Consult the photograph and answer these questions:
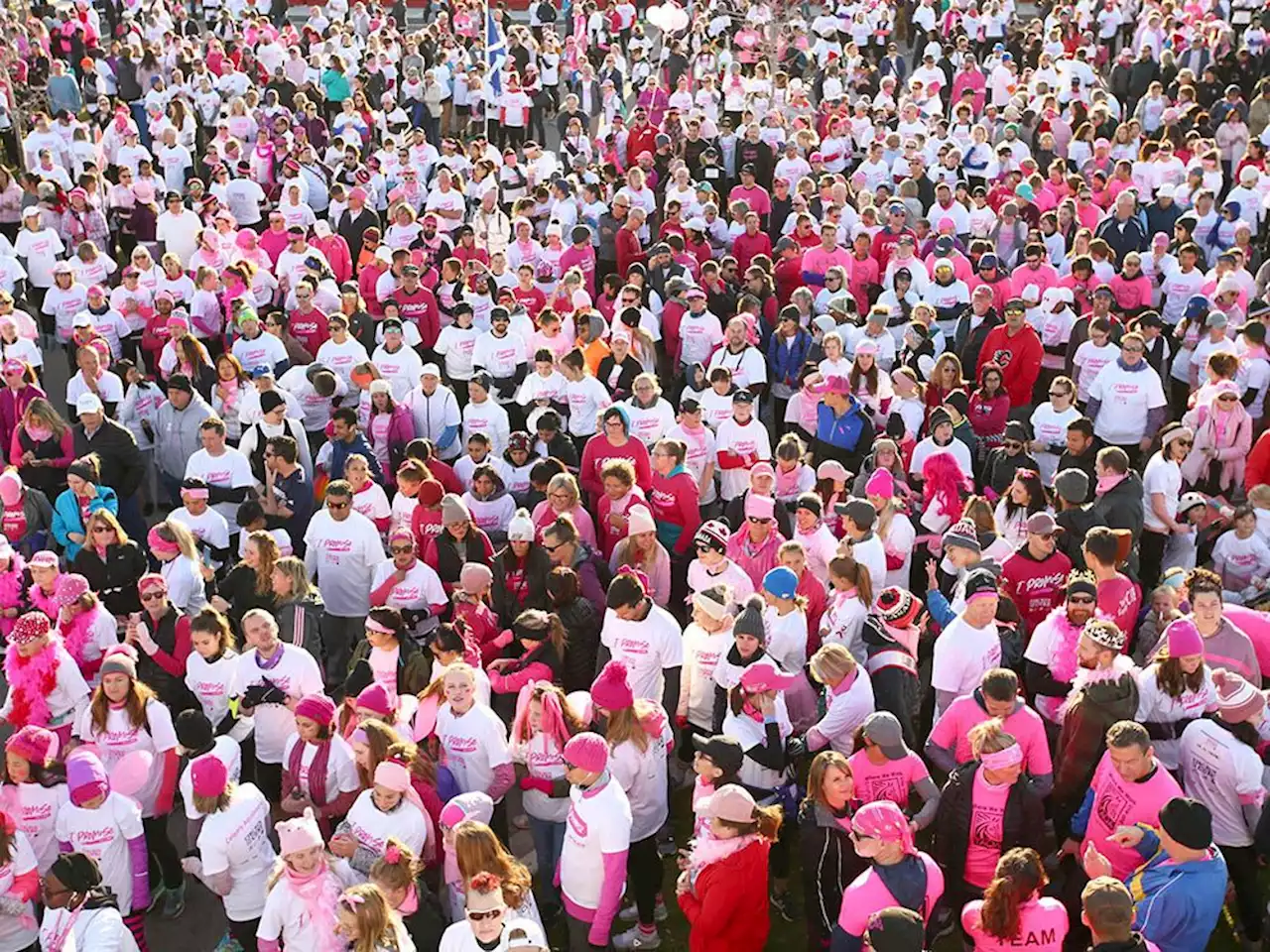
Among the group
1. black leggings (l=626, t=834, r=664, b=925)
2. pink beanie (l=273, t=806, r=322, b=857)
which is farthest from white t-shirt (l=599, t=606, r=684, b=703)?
pink beanie (l=273, t=806, r=322, b=857)

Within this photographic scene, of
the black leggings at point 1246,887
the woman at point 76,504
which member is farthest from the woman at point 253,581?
the black leggings at point 1246,887

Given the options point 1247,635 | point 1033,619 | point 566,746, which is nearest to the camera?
point 566,746

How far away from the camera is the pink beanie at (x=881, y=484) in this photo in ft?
28.6

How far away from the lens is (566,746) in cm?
593

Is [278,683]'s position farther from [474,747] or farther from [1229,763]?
[1229,763]

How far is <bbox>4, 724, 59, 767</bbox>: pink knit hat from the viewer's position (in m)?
6.41

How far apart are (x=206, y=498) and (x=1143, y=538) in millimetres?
6214

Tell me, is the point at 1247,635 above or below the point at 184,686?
above

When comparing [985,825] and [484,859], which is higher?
[484,859]

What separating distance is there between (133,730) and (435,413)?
3.97 m

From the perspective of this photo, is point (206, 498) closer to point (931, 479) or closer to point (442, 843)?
point (442, 843)

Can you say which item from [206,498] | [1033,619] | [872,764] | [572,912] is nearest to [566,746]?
[572,912]

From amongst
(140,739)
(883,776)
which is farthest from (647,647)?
(140,739)

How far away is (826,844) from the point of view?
625 cm
